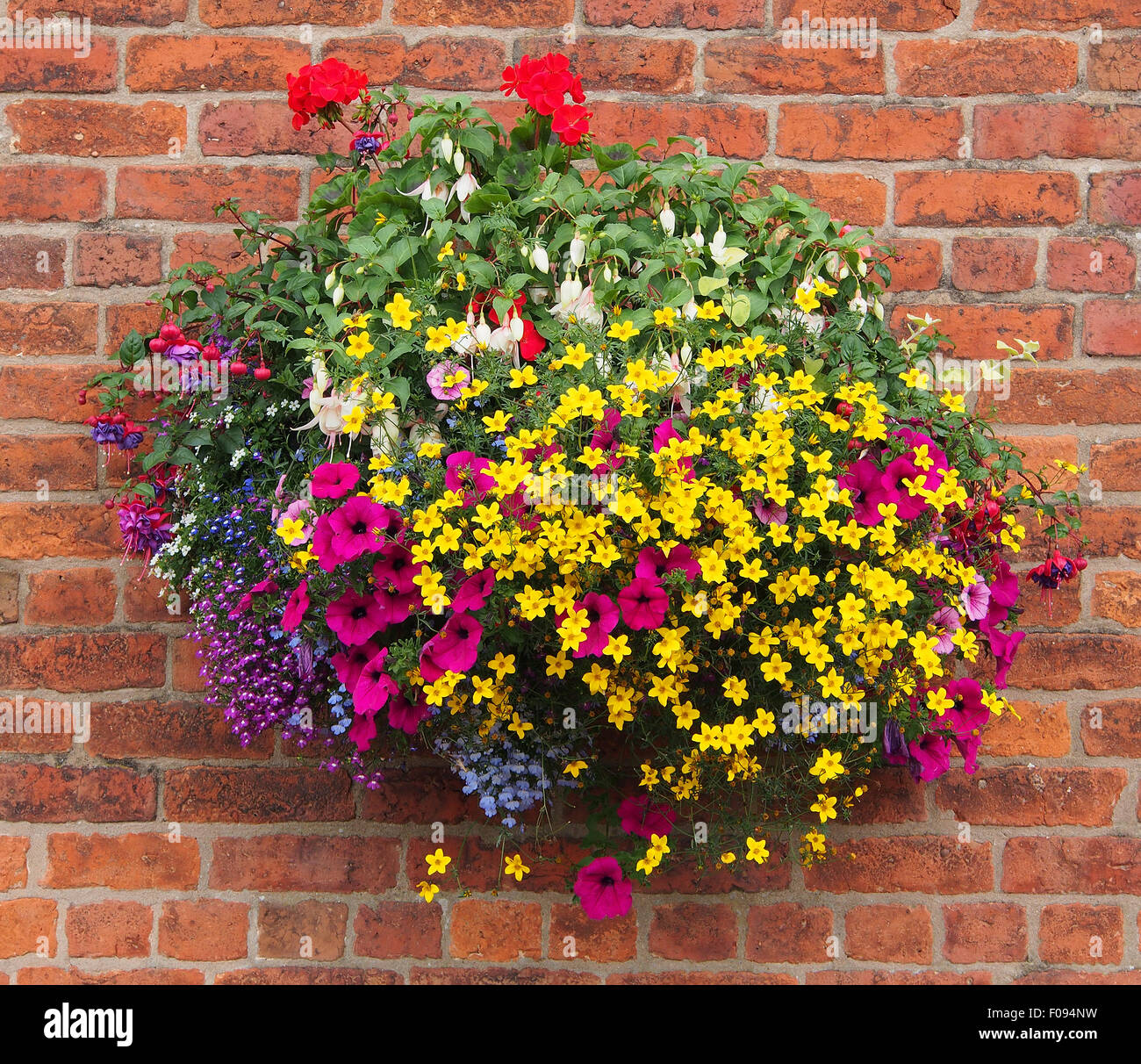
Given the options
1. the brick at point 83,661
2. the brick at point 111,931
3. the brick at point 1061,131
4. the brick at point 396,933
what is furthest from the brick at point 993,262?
the brick at point 111,931

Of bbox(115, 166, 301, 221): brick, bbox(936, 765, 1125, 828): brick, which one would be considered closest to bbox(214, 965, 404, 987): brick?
bbox(936, 765, 1125, 828): brick

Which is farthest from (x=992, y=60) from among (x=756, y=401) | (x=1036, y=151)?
(x=756, y=401)

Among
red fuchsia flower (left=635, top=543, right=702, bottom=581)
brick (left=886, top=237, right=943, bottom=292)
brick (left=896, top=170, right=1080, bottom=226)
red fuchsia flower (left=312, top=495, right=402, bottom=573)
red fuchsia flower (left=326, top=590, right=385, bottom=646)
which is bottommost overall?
red fuchsia flower (left=326, top=590, right=385, bottom=646)

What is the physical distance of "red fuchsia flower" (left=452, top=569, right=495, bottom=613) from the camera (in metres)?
1.12

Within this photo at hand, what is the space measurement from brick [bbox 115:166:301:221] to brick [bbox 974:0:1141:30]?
46.5 inches

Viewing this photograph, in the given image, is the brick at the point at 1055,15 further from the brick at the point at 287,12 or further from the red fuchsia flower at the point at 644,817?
the red fuchsia flower at the point at 644,817

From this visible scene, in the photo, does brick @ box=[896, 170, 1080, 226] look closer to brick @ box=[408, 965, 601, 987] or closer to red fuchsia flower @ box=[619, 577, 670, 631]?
red fuchsia flower @ box=[619, 577, 670, 631]

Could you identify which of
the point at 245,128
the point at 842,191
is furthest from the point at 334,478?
the point at 842,191

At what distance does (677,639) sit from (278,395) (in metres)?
0.68

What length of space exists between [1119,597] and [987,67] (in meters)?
0.90

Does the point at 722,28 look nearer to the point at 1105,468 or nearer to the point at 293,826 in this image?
the point at 1105,468

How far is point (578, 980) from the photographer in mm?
1544

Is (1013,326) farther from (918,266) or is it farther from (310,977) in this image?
(310,977)

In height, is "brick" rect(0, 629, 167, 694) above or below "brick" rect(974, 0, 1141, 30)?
below
